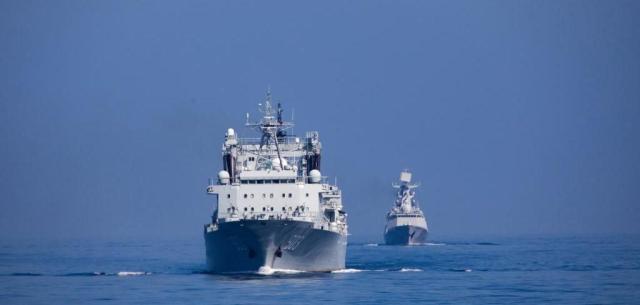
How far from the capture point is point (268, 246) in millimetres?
79562

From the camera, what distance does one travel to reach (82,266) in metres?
105

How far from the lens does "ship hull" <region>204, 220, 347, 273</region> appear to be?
78.8m

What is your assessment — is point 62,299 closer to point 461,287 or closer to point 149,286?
point 149,286

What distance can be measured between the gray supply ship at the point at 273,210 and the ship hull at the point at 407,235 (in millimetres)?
93788

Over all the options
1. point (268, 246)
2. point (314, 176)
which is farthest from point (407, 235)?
point (268, 246)

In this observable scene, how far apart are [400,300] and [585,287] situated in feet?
52.7

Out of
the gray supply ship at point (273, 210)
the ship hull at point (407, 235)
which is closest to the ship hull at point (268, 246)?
the gray supply ship at point (273, 210)

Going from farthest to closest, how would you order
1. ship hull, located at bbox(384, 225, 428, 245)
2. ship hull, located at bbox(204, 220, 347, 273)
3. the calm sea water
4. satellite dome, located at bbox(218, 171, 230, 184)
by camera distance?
ship hull, located at bbox(384, 225, 428, 245) < satellite dome, located at bbox(218, 171, 230, 184) < ship hull, located at bbox(204, 220, 347, 273) < the calm sea water

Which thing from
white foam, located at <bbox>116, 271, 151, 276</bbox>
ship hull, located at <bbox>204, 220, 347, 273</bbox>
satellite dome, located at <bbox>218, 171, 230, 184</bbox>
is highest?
satellite dome, located at <bbox>218, 171, 230, 184</bbox>

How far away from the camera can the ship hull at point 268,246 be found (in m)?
78.8

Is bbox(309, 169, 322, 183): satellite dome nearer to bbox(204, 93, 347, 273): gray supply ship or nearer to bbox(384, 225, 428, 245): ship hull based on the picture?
bbox(204, 93, 347, 273): gray supply ship

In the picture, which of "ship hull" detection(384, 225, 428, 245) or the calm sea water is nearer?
the calm sea water

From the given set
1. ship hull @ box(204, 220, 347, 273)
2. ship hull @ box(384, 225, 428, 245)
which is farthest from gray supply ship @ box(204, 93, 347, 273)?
ship hull @ box(384, 225, 428, 245)

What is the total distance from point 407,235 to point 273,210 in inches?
4187
